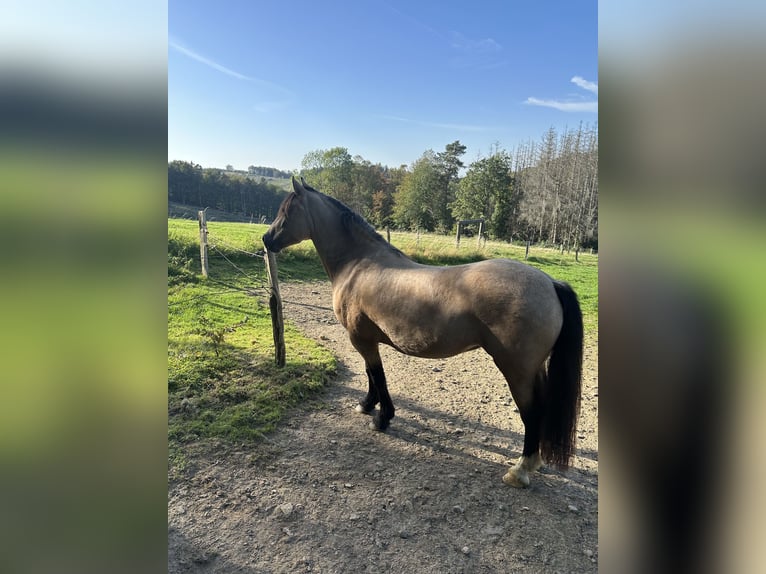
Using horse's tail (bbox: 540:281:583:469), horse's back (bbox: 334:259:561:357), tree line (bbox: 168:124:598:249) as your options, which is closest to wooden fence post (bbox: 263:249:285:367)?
horse's back (bbox: 334:259:561:357)

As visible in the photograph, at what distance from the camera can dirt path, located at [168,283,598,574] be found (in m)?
2.49

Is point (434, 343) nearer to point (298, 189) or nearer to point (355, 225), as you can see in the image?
point (355, 225)

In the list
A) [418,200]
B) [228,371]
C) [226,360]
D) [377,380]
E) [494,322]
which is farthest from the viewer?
[418,200]

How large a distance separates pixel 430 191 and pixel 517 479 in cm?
3771

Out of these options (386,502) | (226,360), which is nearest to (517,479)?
(386,502)

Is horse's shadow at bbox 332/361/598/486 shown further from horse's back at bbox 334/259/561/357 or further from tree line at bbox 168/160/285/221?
tree line at bbox 168/160/285/221

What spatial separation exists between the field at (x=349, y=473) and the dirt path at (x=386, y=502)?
0.4 inches

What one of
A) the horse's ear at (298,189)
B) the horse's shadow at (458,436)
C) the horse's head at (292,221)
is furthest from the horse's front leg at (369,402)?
the horse's ear at (298,189)

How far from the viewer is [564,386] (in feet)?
9.51

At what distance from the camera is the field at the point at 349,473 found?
253 cm
